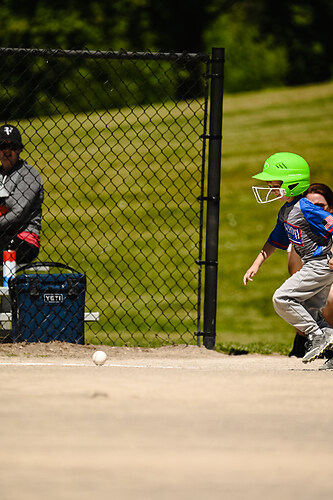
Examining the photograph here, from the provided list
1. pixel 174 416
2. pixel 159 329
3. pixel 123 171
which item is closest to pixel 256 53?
pixel 123 171

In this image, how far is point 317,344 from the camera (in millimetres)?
5609

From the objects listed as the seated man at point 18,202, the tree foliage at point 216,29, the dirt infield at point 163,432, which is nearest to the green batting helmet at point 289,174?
the dirt infield at point 163,432

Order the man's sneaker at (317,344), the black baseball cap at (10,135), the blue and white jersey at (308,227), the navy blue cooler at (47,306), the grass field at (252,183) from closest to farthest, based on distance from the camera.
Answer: the man's sneaker at (317,344) < the blue and white jersey at (308,227) < the navy blue cooler at (47,306) < the black baseball cap at (10,135) < the grass field at (252,183)

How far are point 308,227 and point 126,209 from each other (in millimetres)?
9777

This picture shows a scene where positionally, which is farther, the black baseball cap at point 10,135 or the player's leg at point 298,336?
the black baseball cap at point 10,135

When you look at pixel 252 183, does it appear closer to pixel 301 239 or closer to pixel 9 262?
pixel 9 262

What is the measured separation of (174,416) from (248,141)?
1686 centimetres

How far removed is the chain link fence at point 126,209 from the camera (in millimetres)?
7758

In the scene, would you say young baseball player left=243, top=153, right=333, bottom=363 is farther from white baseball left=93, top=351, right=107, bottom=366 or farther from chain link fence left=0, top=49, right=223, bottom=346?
white baseball left=93, top=351, right=107, bottom=366

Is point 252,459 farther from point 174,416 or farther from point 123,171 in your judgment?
point 123,171

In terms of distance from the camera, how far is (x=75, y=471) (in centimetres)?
329

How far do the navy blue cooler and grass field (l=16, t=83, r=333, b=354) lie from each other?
417 mm

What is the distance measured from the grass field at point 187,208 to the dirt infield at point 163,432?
2.03 meters

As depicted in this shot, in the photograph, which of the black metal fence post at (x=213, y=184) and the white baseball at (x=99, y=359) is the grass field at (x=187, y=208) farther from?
the white baseball at (x=99, y=359)
